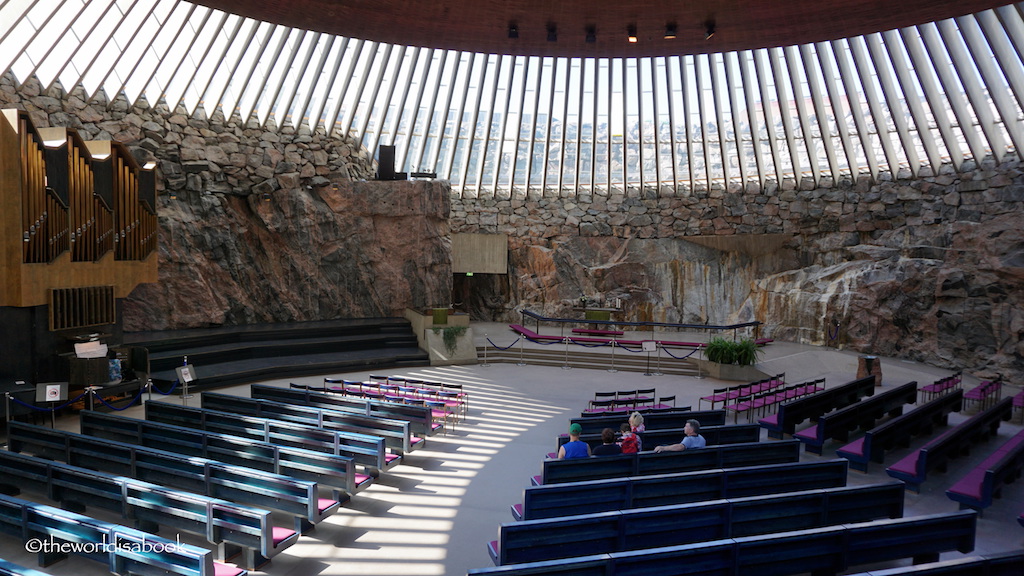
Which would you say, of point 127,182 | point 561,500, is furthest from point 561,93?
point 561,500

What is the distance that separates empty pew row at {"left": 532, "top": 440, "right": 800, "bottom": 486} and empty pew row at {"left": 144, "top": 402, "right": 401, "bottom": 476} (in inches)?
70.1

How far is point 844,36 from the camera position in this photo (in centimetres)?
1246

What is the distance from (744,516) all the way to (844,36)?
11.2 m

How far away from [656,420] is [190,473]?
5653mm

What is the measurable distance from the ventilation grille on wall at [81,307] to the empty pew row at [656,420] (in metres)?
8.08

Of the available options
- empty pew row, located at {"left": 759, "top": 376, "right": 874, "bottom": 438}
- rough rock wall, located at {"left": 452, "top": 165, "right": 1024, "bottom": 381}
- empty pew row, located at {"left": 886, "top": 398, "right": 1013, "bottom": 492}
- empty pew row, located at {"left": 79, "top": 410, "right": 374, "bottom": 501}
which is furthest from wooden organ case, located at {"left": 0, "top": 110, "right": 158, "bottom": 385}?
rough rock wall, located at {"left": 452, "top": 165, "right": 1024, "bottom": 381}

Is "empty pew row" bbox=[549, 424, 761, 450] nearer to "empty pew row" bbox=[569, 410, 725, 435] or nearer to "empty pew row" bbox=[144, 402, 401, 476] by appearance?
"empty pew row" bbox=[569, 410, 725, 435]

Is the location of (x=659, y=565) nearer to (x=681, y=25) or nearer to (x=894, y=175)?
(x=681, y=25)

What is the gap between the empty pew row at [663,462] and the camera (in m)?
6.07

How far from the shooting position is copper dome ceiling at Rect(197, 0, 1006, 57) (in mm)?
10719

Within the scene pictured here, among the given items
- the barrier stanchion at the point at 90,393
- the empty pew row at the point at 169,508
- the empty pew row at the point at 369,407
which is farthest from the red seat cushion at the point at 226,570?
the barrier stanchion at the point at 90,393

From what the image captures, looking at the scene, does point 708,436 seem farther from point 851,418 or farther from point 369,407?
point 369,407

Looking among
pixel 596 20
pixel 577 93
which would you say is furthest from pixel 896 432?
pixel 577 93

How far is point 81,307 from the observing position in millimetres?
10117
